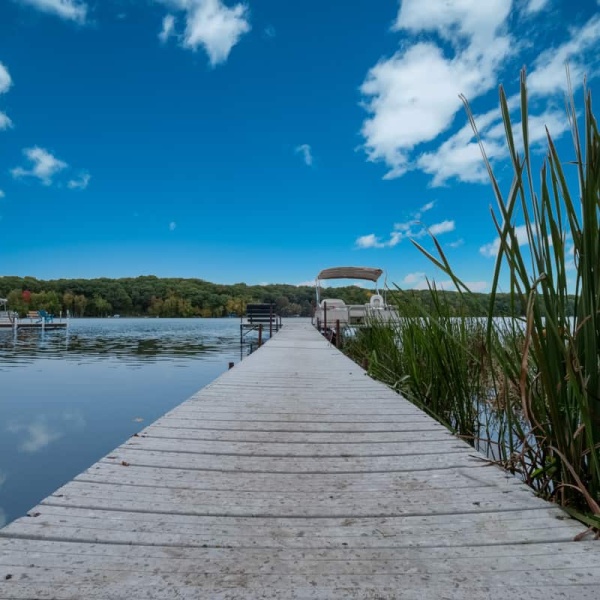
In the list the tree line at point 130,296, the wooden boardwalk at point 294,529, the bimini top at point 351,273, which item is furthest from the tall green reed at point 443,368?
the tree line at point 130,296

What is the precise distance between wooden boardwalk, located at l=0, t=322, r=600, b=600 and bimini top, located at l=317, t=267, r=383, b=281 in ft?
43.5

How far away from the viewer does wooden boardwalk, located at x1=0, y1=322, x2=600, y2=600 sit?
2.84 ft

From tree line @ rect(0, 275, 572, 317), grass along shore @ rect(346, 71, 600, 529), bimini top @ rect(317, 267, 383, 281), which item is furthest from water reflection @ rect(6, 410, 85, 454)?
tree line @ rect(0, 275, 572, 317)

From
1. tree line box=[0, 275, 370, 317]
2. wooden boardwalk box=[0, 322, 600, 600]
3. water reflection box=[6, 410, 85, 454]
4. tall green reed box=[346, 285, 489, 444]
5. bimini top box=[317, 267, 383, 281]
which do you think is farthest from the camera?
tree line box=[0, 275, 370, 317]

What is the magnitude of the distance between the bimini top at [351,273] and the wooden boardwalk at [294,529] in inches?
522

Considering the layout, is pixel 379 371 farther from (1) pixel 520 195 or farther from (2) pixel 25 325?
(2) pixel 25 325

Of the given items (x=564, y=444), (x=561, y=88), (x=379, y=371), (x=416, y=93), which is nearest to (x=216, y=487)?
(x=564, y=444)

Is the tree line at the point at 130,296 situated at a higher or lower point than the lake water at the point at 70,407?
higher

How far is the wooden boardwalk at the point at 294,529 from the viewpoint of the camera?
87 cm

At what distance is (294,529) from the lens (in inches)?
44.3

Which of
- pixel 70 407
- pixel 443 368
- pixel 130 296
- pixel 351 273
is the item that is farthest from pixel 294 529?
pixel 130 296

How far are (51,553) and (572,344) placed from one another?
1505 mm

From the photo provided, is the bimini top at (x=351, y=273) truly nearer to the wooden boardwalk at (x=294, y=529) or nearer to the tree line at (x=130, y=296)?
the wooden boardwalk at (x=294, y=529)

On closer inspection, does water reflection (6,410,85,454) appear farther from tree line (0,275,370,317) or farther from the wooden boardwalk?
tree line (0,275,370,317)
